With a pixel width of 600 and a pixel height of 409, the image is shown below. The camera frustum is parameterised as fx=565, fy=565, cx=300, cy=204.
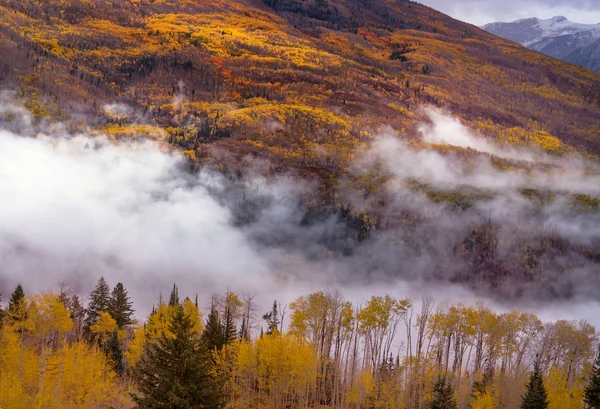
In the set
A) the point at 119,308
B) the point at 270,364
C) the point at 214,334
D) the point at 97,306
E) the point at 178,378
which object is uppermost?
the point at 97,306

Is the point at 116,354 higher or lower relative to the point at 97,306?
lower

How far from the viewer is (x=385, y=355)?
77.7 metres

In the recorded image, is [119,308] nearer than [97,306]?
Yes

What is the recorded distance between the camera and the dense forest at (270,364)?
4130cm

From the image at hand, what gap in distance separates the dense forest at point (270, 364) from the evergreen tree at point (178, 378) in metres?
0.06

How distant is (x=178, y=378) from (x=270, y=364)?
28.8 m

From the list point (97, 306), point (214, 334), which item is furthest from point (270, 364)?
point (97, 306)

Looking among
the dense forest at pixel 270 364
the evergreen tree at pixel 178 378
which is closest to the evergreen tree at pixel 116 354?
the dense forest at pixel 270 364

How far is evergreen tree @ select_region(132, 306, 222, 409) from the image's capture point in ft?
101

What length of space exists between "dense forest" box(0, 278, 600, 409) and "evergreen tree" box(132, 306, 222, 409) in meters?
0.06

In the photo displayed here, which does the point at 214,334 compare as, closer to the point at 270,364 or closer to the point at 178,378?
the point at 270,364

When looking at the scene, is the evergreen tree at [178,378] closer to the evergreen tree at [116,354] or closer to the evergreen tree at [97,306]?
the evergreen tree at [116,354]

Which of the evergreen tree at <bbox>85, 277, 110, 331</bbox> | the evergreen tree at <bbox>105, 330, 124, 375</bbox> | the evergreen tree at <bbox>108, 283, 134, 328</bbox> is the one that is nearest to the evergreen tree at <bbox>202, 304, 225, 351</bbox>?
the evergreen tree at <bbox>105, 330, 124, 375</bbox>

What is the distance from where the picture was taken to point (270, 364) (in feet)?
194
